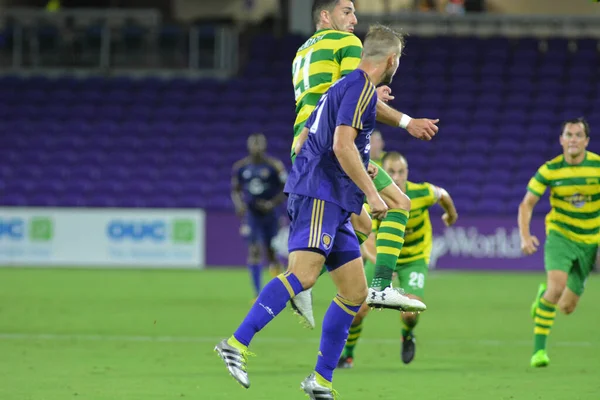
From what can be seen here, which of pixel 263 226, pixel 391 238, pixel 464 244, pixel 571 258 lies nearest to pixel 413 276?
pixel 571 258

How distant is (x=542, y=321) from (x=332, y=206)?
338 centimetres

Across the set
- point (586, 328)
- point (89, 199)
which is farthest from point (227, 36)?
point (586, 328)

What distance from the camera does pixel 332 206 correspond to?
243 inches

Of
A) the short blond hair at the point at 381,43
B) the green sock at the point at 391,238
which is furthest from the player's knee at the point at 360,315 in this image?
the short blond hair at the point at 381,43

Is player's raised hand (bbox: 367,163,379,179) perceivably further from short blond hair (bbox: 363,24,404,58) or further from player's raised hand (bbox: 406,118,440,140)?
short blond hair (bbox: 363,24,404,58)

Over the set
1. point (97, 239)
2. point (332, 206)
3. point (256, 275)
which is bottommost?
point (97, 239)

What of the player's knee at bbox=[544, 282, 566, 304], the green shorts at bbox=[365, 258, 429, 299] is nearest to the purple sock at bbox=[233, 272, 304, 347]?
the green shorts at bbox=[365, 258, 429, 299]

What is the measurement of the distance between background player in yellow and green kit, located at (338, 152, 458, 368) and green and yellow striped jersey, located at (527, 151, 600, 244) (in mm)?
825

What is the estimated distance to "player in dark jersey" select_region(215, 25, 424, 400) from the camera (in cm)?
604

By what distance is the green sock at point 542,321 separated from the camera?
8812 millimetres

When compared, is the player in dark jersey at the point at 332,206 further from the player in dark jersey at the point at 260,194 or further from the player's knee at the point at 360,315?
the player in dark jersey at the point at 260,194

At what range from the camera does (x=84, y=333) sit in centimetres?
1078

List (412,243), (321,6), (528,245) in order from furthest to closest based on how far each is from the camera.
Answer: (412,243) → (528,245) → (321,6)

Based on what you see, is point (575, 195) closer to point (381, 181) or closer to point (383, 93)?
point (381, 181)
